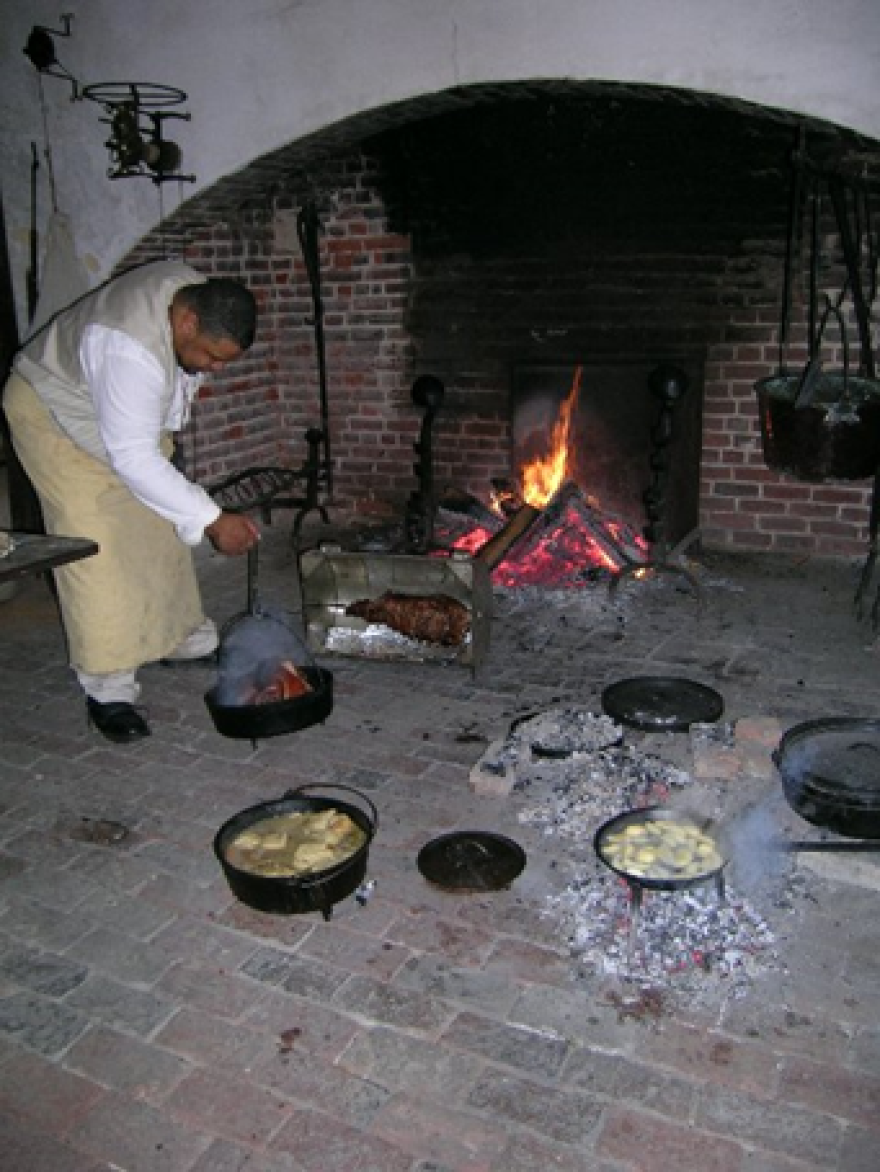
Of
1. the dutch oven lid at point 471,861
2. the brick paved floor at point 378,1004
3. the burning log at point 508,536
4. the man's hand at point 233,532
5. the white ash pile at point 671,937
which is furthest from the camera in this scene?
the burning log at point 508,536

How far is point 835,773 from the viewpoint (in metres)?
3.63

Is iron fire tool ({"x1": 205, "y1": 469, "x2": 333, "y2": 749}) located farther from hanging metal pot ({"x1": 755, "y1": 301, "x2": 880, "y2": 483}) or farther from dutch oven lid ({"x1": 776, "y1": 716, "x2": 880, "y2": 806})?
hanging metal pot ({"x1": 755, "y1": 301, "x2": 880, "y2": 483})

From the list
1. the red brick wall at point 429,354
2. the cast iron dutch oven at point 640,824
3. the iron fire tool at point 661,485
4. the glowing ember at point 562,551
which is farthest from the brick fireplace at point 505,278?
the cast iron dutch oven at point 640,824

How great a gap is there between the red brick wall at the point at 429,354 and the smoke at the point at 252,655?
3497mm

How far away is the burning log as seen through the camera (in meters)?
6.59

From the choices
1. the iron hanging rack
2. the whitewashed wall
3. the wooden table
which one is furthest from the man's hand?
the iron hanging rack

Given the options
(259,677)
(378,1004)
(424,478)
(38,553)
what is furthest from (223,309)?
(424,478)

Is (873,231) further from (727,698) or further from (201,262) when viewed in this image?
(201,262)

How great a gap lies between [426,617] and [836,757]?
223cm

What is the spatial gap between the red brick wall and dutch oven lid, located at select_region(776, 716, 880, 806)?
3.42 metres

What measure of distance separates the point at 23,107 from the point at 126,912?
5655 millimetres

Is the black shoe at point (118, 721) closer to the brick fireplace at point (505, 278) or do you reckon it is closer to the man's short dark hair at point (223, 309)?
the man's short dark hair at point (223, 309)

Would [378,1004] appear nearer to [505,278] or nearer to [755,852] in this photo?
[755,852]

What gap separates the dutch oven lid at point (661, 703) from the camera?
4.54 m
